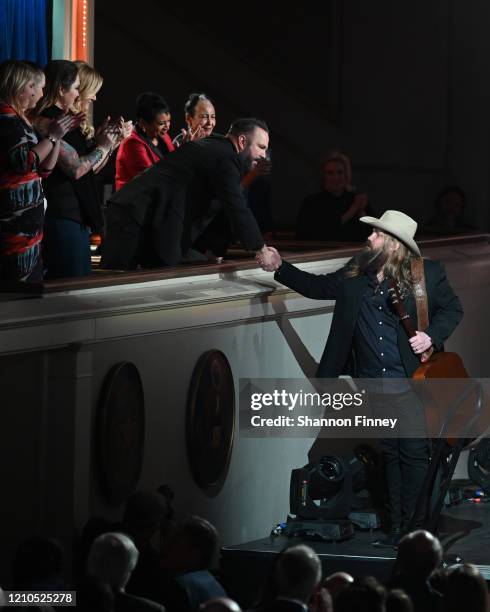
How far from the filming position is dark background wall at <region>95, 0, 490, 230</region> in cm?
1324

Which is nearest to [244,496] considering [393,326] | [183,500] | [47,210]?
[183,500]

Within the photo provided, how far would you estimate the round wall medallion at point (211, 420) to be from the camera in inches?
263

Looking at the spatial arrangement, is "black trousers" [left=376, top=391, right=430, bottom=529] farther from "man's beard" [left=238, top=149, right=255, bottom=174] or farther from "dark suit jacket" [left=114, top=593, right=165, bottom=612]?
"dark suit jacket" [left=114, top=593, right=165, bottom=612]

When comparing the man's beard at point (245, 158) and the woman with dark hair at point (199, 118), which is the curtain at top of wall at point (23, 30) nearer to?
the woman with dark hair at point (199, 118)

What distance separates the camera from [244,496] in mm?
7164

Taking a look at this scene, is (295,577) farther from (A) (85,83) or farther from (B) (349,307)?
(A) (85,83)

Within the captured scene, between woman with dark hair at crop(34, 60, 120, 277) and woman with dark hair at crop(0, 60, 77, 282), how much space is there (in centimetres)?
47

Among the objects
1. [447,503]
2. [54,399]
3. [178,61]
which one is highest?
[178,61]

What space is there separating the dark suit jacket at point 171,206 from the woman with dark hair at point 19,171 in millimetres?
848

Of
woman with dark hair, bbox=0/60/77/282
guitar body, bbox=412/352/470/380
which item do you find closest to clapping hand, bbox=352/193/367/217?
guitar body, bbox=412/352/470/380

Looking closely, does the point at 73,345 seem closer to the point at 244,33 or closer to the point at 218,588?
the point at 218,588

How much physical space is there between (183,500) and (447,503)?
1.64 m

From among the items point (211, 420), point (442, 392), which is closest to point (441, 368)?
point (442, 392)

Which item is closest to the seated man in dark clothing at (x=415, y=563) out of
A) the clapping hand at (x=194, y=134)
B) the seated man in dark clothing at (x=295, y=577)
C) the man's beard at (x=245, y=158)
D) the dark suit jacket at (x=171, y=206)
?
the seated man in dark clothing at (x=295, y=577)
